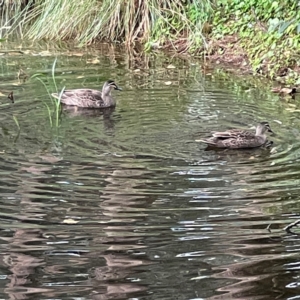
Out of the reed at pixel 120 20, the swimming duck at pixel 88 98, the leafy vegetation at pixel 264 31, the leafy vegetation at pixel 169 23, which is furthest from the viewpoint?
the reed at pixel 120 20

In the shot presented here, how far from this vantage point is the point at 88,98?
923cm

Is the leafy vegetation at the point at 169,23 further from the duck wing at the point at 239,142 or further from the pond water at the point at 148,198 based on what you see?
the duck wing at the point at 239,142

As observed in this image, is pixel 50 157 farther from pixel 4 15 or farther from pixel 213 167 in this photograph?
pixel 4 15

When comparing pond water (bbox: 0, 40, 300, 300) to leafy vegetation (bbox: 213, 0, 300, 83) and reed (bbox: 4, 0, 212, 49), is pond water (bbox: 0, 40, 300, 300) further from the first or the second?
reed (bbox: 4, 0, 212, 49)

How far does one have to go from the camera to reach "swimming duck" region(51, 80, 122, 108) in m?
9.16

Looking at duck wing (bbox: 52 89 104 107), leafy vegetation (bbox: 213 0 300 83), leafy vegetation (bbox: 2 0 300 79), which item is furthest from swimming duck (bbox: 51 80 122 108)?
leafy vegetation (bbox: 2 0 300 79)

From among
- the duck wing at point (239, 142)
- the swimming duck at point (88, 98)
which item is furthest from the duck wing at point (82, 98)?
the duck wing at point (239, 142)

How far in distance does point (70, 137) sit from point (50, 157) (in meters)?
0.74

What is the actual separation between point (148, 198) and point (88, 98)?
339 cm

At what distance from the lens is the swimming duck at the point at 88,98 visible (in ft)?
30.1

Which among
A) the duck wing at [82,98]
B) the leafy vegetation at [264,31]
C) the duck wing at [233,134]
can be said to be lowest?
the duck wing at [233,134]

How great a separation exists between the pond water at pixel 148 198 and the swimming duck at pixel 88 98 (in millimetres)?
117

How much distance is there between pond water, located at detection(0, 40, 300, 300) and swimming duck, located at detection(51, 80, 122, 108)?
117 millimetres

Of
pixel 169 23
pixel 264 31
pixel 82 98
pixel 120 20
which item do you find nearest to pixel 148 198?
pixel 82 98
